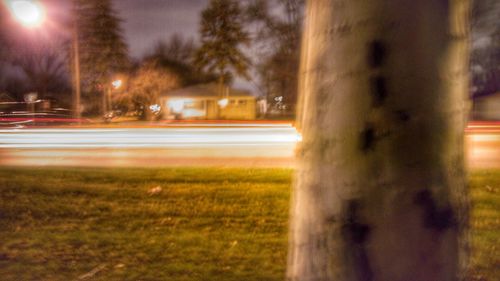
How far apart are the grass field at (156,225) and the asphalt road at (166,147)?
9.65 ft

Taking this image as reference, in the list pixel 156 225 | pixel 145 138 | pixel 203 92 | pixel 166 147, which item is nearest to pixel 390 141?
pixel 156 225

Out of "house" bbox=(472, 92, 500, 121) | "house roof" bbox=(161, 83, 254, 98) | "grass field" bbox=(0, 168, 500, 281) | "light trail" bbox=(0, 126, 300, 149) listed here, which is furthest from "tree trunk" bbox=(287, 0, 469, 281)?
"house roof" bbox=(161, 83, 254, 98)

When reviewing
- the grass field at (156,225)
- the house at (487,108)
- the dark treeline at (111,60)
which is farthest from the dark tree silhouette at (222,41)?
the grass field at (156,225)

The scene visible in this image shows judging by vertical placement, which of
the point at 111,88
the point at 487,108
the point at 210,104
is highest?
the point at 111,88

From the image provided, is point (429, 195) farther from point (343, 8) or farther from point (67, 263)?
point (67, 263)

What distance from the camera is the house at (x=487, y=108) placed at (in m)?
40.5

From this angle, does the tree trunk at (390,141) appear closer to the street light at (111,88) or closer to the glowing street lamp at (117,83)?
the street light at (111,88)

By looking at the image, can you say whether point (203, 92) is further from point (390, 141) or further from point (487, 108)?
point (390, 141)

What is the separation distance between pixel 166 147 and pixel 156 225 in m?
11.5

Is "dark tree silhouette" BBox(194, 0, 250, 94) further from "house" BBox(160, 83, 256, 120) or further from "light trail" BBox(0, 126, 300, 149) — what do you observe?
"light trail" BBox(0, 126, 300, 149)

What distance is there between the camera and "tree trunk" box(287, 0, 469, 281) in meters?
1.69

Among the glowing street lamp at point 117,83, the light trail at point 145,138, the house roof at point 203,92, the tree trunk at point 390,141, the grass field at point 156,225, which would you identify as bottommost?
the grass field at point 156,225

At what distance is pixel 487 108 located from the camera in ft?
137

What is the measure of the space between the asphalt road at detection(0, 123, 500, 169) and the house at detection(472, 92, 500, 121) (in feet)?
56.1
